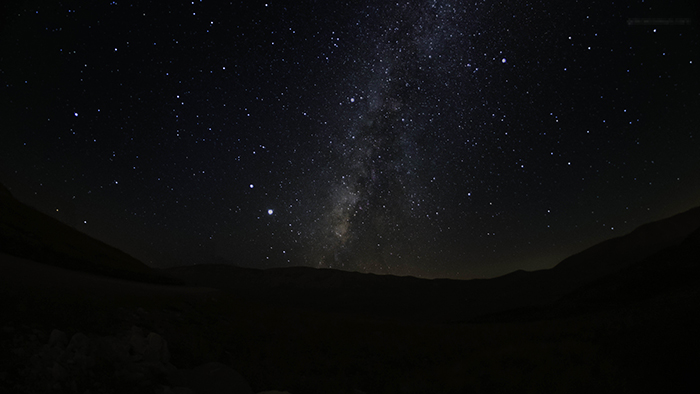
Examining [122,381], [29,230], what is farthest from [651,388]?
[29,230]

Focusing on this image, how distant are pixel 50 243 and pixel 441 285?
50183 mm

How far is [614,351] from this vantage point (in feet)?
25.2

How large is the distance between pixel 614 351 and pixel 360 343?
7.14 m

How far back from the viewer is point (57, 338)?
4387 millimetres

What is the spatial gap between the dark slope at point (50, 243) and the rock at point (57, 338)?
451 inches

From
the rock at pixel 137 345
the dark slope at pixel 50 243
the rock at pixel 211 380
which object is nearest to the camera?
the rock at pixel 211 380

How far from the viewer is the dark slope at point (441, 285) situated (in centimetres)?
4088

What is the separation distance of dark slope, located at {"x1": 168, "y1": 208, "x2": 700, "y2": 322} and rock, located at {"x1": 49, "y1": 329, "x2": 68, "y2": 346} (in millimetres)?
38202

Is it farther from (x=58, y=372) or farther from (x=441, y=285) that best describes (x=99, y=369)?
(x=441, y=285)

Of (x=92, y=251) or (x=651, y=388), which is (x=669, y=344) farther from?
(x=92, y=251)

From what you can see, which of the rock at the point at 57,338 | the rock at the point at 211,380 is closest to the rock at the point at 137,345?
the rock at the point at 211,380

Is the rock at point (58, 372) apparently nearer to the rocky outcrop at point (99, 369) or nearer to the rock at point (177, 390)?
the rocky outcrop at point (99, 369)

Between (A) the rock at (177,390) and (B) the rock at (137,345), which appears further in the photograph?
(B) the rock at (137,345)

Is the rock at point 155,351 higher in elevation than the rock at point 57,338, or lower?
lower
